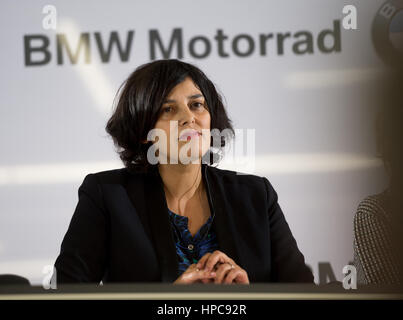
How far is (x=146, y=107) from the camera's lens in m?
1.03

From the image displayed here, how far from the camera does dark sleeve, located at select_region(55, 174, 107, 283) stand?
3.34 feet

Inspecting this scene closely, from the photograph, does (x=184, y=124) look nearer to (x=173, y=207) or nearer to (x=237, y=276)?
(x=173, y=207)

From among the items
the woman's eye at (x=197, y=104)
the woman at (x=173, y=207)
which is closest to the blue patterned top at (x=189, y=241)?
the woman at (x=173, y=207)

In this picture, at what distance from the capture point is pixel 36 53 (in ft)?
3.57

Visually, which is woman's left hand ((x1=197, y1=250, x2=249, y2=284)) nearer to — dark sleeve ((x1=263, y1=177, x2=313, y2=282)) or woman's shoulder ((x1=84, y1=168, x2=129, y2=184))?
dark sleeve ((x1=263, y1=177, x2=313, y2=282))

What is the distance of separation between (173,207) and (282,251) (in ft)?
0.86

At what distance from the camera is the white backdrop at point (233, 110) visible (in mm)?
1057

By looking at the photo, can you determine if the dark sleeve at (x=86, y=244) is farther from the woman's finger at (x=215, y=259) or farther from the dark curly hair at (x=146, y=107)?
the woman's finger at (x=215, y=259)

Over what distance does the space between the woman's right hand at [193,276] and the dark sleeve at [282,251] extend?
0.15m

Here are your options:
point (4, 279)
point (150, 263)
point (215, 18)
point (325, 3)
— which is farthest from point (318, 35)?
point (4, 279)

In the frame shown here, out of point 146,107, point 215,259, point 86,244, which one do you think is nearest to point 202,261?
point 215,259

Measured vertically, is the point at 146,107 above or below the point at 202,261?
above

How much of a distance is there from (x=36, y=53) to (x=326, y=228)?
0.77m

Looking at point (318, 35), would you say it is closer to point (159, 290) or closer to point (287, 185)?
point (287, 185)
